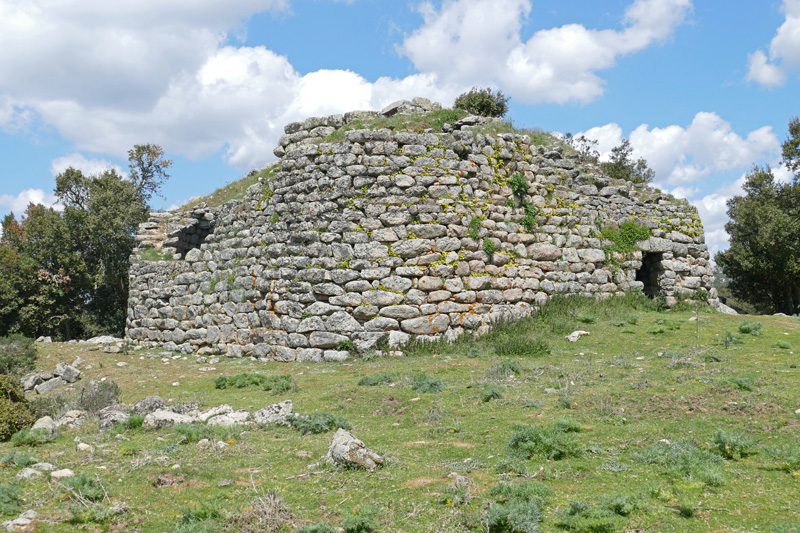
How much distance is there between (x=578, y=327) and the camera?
1320 cm

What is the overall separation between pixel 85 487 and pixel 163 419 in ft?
8.54

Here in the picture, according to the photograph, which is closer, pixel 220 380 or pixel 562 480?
pixel 562 480

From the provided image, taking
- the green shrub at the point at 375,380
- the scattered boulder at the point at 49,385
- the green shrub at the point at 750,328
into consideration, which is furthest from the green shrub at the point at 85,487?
the green shrub at the point at 750,328

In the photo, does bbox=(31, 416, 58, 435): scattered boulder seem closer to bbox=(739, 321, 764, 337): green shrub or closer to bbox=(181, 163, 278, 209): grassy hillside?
bbox=(181, 163, 278, 209): grassy hillside

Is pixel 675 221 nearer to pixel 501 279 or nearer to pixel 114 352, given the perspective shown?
pixel 501 279

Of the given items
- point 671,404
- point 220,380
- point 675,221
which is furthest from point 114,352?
point 675,221

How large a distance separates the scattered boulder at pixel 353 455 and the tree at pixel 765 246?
79.7 ft

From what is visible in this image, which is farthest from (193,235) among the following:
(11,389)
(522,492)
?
(522,492)

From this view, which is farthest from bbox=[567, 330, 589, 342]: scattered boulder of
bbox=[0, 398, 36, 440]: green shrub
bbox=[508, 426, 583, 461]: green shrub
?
bbox=[0, 398, 36, 440]: green shrub

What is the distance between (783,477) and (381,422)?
4.49 metres

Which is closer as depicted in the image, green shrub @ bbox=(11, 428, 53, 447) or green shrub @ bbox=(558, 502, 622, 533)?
green shrub @ bbox=(558, 502, 622, 533)

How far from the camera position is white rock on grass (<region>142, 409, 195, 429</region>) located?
7.49 meters

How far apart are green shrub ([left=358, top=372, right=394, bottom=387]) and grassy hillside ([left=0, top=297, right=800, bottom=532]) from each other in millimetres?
35

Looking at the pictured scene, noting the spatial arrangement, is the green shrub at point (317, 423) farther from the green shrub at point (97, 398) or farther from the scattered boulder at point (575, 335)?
the scattered boulder at point (575, 335)
